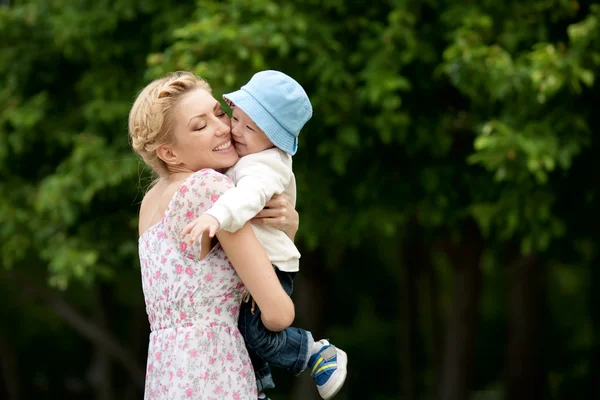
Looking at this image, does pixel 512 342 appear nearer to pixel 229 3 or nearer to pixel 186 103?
pixel 229 3

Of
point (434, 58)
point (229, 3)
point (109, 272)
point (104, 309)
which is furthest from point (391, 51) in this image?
point (104, 309)

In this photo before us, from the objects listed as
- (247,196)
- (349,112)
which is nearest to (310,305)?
(349,112)

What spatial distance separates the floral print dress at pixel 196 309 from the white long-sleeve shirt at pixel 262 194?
0.26 ft

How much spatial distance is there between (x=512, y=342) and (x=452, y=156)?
18.7ft

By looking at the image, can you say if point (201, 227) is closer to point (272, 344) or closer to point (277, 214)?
point (277, 214)

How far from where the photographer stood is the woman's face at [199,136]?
2.52m

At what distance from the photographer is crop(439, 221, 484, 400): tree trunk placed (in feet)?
34.0

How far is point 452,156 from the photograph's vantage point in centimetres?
768

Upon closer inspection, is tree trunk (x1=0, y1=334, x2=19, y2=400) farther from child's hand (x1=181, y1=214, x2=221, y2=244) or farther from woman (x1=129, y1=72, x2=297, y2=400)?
child's hand (x1=181, y1=214, x2=221, y2=244)

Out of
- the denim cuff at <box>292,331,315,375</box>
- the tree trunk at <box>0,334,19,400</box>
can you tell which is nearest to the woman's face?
the denim cuff at <box>292,331,315,375</box>

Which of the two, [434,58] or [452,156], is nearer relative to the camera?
[434,58]

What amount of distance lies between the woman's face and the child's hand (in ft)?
1.02

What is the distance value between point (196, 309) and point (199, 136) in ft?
1.56

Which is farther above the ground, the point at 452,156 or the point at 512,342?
the point at 452,156
